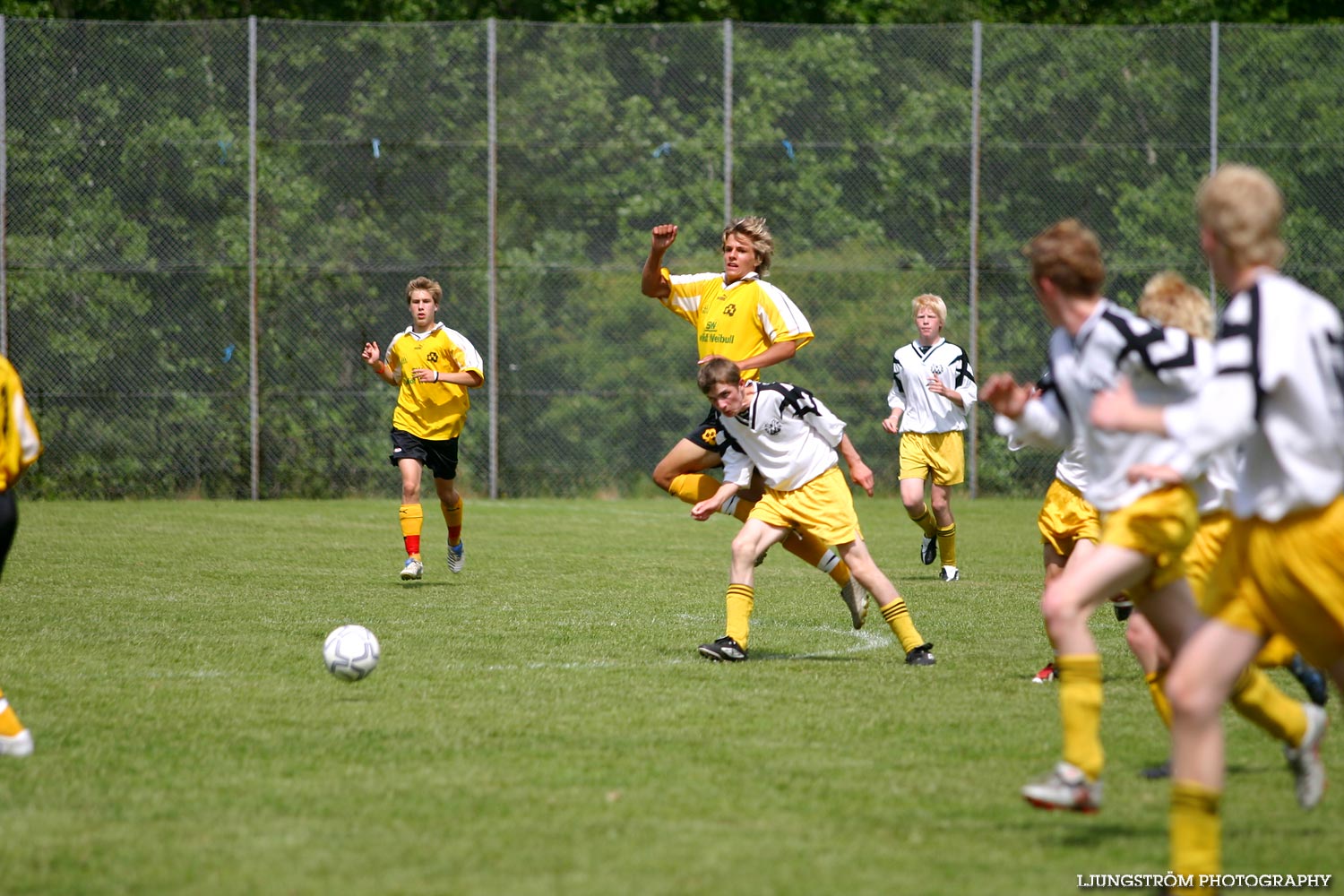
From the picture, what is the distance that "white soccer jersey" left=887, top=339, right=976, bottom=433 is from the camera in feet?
39.7

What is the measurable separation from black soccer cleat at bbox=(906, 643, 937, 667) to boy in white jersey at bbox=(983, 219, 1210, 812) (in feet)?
9.24

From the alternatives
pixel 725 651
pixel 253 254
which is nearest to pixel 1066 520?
pixel 725 651

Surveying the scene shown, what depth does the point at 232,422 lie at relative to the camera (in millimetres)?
19250

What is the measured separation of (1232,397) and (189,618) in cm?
677

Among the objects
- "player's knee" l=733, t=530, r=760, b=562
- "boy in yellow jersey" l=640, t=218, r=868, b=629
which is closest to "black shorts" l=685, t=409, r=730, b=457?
"boy in yellow jersey" l=640, t=218, r=868, b=629

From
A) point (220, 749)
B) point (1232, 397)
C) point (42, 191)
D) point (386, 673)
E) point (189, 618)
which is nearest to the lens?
point (1232, 397)

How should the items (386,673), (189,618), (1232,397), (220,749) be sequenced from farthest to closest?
(189,618)
(386,673)
(220,749)
(1232,397)

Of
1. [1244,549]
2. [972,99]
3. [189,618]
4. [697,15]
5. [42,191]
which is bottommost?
[189,618]

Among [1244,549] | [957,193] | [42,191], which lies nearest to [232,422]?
[42,191]

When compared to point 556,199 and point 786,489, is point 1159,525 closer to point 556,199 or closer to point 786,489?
point 786,489

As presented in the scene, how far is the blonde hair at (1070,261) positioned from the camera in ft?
15.1

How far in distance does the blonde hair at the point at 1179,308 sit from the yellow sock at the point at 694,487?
351cm

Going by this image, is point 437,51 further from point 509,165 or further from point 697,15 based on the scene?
point 697,15

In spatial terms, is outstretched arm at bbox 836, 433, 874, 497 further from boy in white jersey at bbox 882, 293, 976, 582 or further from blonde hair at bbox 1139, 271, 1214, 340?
boy in white jersey at bbox 882, 293, 976, 582
